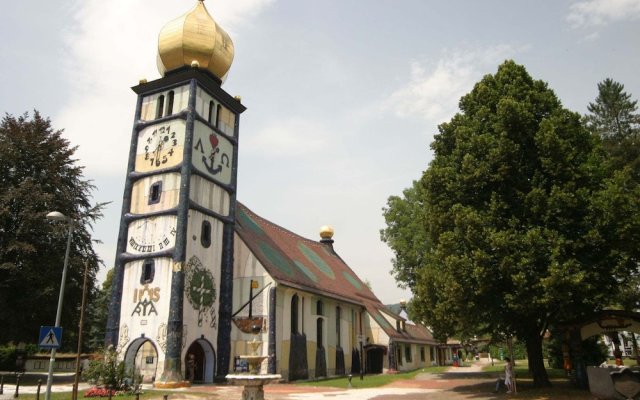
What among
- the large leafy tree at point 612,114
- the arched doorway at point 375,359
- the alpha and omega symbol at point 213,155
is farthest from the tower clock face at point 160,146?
the large leafy tree at point 612,114

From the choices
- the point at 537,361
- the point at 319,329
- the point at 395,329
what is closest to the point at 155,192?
the point at 319,329

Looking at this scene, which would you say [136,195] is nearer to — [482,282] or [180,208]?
Result: [180,208]

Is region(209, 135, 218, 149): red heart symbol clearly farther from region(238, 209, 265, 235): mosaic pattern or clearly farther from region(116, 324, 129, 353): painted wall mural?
region(116, 324, 129, 353): painted wall mural

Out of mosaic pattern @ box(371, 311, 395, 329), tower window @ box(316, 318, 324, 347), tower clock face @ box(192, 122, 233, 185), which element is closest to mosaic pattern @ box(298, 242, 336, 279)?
mosaic pattern @ box(371, 311, 395, 329)

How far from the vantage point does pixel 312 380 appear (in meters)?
31.0

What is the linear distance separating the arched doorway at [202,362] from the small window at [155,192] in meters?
8.45

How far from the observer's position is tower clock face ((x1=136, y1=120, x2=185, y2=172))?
94.7 feet

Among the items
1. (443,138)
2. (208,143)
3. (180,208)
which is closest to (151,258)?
(180,208)

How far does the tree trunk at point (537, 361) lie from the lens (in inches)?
830

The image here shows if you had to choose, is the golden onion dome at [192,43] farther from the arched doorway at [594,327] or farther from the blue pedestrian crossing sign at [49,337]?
the arched doorway at [594,327]

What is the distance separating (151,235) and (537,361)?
20.7 metres

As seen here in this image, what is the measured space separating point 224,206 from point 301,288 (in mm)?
7141

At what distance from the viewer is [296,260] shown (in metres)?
36.9

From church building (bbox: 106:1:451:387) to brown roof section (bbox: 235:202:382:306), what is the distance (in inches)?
8.3
